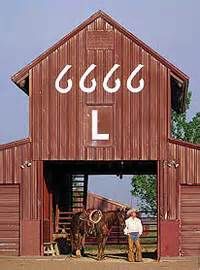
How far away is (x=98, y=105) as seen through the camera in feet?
95.7

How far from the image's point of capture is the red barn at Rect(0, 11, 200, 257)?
94.6 feet

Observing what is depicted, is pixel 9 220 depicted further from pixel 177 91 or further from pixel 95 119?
pixel 177 91

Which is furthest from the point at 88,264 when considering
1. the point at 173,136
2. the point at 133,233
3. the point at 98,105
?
the point at 173,136

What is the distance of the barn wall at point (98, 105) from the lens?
29.0 meters

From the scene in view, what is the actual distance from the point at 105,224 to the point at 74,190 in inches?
511

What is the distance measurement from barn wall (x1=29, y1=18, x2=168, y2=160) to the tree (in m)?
28.5

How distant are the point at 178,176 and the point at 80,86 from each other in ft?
15.0

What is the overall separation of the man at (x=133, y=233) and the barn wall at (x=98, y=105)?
2322mm

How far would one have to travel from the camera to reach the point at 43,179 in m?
29.3

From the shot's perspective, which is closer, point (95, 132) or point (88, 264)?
point (88, 264)

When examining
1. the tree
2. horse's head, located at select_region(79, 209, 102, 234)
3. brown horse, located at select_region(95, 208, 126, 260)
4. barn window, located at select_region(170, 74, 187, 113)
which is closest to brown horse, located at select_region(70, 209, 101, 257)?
horse's head, located at select_region(79, 209, 102, 234)

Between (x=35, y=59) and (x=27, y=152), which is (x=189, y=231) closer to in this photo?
(x=27, y=152)

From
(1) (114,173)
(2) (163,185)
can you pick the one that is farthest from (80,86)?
(1) (114,173)

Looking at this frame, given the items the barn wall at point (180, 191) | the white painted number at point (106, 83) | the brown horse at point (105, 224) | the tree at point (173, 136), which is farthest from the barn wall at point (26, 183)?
the tree at point (173, 136)
